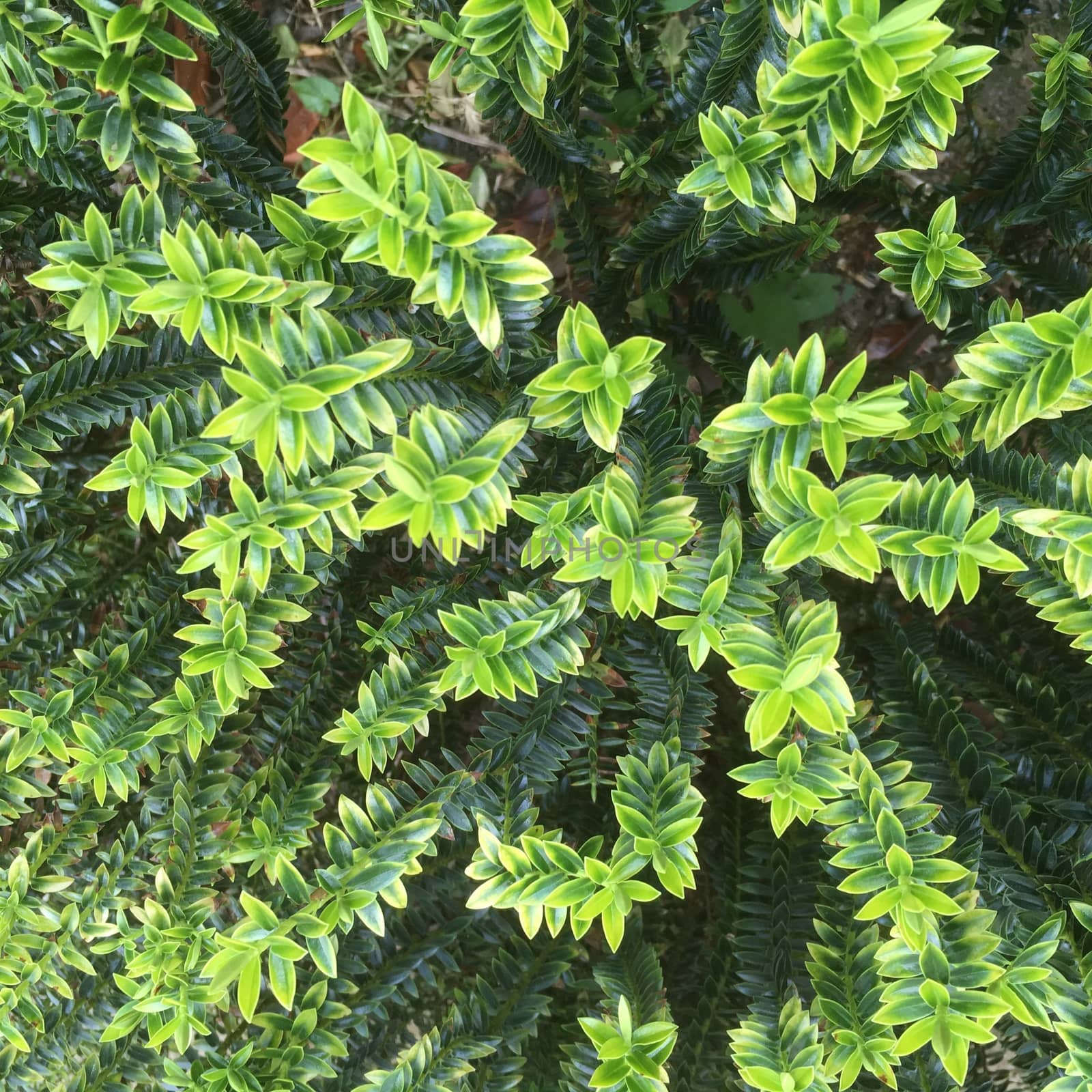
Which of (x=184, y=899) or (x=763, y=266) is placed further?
(x=763, y=266)

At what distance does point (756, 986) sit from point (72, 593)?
5.21ft

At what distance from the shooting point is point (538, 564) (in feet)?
4.10

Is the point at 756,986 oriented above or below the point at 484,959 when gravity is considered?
above

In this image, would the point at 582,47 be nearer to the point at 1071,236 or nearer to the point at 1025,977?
the point at 1071,236

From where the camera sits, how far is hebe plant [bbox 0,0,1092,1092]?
1.02 metres

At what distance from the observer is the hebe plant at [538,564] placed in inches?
40.1

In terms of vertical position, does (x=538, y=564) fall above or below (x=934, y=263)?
below

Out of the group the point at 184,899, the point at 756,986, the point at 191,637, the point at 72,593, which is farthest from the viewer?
the point at 72,593

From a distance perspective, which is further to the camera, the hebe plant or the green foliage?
the green foliage

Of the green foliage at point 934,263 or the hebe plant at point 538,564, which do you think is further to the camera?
the green foliage at point 934,263

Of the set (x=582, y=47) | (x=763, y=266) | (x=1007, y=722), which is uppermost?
(x=582, y=47)

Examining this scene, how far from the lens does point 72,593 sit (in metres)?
1.81

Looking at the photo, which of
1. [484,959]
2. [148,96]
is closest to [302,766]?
[484,959]

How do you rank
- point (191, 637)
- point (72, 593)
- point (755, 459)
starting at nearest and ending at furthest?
point (755, 459) → point (191, 637) → point (72, 593)
